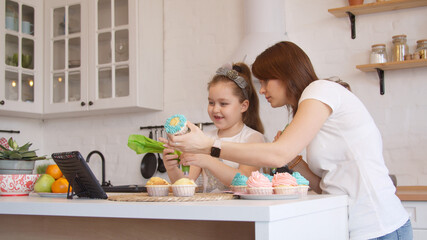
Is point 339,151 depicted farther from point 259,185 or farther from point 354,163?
point 259,185

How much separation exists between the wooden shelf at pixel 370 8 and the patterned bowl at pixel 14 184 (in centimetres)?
217

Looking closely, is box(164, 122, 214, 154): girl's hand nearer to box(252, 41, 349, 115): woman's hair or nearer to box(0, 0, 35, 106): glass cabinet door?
box(252, 41, 349, 115): woman's hair

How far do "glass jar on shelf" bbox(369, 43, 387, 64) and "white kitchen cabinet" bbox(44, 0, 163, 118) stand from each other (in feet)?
5.29

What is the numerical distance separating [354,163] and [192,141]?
50 cm

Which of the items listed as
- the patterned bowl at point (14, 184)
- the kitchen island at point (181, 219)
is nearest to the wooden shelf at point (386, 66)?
the kitchen island at point (181, 219)

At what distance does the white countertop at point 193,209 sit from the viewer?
1059 mm

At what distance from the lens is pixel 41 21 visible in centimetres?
423

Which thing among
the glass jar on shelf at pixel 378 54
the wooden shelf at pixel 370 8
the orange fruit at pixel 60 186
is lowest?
the orange fruit at pixel 60 186

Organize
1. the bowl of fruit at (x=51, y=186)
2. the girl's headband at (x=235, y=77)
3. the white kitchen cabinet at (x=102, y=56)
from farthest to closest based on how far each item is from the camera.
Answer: the white kitchen cabinet at (x=102, y=56)
the girl's headband at (x=235, y=77)
the bowl of fruit at (x=51, y=186)

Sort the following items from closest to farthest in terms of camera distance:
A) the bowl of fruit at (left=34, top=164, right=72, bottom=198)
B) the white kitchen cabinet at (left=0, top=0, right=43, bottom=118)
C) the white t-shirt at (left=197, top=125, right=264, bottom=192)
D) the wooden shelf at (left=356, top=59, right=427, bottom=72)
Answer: the bowl of fruit at (left=34, top=164, right=72, bottom=198) < the white t-shirt at (left=197, top=125, right=264, bottom=192) < the wooden shelf at (left=356, top=59, right=427, bottom=72) < the white kitchen cabinet at (left=0, top=0, right=43, bottom=118)

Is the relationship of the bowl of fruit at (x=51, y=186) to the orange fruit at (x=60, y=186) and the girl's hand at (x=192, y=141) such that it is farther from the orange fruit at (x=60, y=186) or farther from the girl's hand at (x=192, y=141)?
the girl's hand at (x=192, y=141)

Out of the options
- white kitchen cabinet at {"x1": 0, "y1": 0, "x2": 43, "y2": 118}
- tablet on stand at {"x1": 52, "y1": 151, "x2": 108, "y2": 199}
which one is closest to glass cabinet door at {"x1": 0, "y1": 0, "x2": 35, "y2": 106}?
white kitchen cabinet at {"x1": 0, "y1": 0, "x2": 43, "y2": 118}

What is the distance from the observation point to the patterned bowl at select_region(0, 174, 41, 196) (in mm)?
1771

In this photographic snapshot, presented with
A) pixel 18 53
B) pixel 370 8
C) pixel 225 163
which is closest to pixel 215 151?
pixel 225 163
